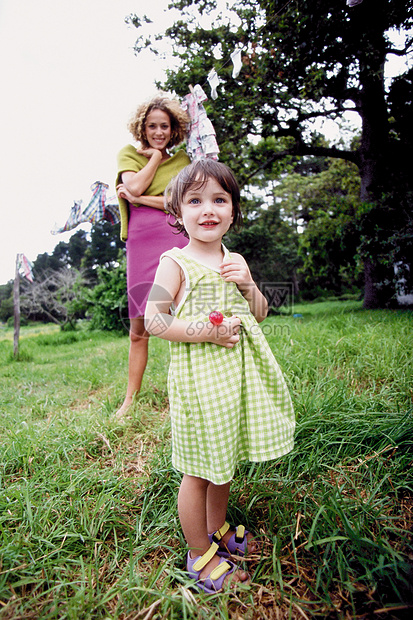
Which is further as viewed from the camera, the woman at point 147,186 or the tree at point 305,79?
the tree at point 305,79

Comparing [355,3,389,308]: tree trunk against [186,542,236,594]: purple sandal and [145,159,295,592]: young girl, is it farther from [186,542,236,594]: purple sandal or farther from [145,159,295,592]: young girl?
[186,542,236,594]: purple sandal

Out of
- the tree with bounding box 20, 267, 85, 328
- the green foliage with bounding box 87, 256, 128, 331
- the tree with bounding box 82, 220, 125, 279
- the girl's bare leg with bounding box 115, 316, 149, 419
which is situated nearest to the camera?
the girl's bare leg with bounding box 115, 316, 149, 419

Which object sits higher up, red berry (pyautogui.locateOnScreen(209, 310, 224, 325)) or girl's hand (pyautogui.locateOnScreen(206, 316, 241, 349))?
red berry (pyautogui.locateOnScreen(209, 310, 224, 325))

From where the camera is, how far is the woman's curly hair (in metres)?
1.97

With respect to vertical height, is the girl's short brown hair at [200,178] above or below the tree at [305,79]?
below

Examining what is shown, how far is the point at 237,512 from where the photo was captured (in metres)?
1.28

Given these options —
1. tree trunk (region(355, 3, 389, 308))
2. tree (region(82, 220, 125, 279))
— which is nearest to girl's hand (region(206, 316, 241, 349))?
tree trunk (region(355, 3, 389, 308))

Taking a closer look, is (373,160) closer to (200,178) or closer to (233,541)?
(200,178)

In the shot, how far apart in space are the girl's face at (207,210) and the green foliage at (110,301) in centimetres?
725

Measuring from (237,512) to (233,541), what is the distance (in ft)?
0.47

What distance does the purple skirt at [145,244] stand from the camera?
204 centimetres

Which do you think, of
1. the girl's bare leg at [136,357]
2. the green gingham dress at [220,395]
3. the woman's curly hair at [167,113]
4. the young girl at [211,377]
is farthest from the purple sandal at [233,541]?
the woman's curly hair at [167,113]

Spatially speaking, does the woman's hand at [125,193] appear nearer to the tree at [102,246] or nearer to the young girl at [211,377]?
the young girl at [211,377]

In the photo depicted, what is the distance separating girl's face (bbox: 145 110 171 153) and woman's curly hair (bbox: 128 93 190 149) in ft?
0.08
